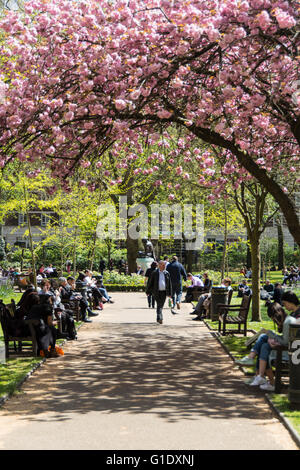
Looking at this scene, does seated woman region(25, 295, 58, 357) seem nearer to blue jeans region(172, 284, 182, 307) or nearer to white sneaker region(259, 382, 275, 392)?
white sneaker region(259, 382, 275, 392)

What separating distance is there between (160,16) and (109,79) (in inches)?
53.3

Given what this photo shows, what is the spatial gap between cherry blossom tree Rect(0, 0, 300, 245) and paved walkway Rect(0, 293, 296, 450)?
130 inches

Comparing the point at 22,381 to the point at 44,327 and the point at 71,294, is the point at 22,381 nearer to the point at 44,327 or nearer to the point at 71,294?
the point at 44,327

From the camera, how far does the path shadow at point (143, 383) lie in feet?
25.0

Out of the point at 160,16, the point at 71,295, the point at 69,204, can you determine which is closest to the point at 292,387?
the point at 160,16

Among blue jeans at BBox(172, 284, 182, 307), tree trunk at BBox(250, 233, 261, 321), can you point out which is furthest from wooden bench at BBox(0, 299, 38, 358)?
blue jeans at BBox(172, 284, 182, 307)

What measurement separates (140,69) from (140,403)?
4901mm

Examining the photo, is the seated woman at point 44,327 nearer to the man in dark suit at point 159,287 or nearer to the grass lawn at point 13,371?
the grass lawn at point 13,371

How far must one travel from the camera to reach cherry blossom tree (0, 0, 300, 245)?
9.31 m

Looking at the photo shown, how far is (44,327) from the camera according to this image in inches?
443

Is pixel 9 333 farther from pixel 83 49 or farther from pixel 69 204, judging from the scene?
pixel 69 204

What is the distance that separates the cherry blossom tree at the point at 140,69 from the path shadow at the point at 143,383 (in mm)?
3034

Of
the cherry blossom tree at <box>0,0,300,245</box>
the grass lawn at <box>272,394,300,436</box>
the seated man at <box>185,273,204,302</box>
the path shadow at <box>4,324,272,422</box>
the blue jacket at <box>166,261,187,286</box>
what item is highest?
the cherry blossom tree at <box>0,0,300,245</box>

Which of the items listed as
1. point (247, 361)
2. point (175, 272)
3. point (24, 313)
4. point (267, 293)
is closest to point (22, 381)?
point (24, 313)
